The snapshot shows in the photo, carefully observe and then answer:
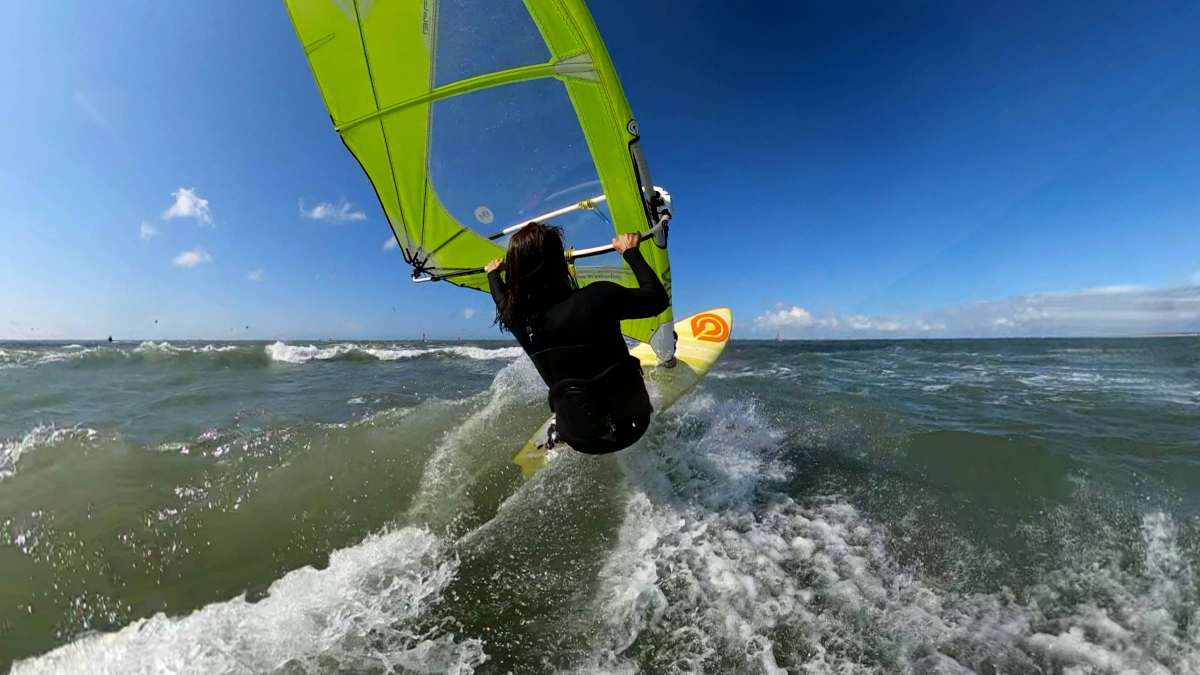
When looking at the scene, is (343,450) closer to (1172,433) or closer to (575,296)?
(575,296)

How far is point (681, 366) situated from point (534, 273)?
3.83m

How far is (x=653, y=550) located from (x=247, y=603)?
7.22 feet

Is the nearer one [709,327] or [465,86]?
[465,86]

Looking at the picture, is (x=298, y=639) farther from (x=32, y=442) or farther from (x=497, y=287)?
(x=32, y=442)

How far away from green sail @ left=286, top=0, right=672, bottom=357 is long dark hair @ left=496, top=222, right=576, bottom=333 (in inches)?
63.5

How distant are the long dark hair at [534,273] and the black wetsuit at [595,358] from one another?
59mm

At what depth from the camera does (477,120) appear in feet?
13.1

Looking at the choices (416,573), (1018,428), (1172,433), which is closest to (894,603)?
(416,573)

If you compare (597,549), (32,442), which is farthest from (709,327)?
(32,442)

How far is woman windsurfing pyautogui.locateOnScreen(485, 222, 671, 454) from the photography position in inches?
103

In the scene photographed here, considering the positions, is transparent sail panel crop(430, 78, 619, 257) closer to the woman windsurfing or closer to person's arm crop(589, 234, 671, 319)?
the woman windsurfing

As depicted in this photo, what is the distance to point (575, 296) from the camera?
2646 millimetres

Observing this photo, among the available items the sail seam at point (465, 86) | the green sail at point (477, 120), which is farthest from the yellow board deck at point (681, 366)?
the sail seam at point (465, 86)

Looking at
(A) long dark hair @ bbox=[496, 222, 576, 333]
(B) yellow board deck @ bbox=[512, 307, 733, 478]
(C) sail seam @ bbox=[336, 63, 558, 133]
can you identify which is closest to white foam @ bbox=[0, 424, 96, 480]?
(C) sail seam @ bbox=[336, 63, 558, 133]
